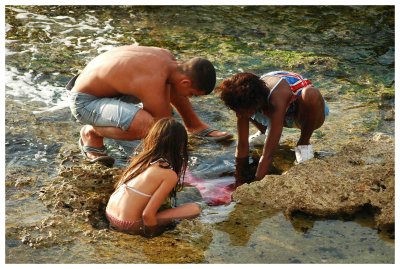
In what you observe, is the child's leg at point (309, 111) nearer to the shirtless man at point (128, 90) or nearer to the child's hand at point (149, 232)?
the shirtless man at point (128, 90)

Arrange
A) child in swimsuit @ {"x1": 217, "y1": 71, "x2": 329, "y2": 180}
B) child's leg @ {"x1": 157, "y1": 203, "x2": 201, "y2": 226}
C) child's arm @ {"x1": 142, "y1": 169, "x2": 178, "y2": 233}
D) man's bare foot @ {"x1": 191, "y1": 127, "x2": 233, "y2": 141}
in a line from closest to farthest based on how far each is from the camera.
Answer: child's arm @ {"x1": 142, "y1": 169, "x2": 178, "y2": 233}
child's leg @ {"x1": 157, "y1": 203, "x2": 201, "y2": 226}
child in swimsuit @ {"x1": 217, "y1": 71, "x2": 329, "y2": 180}
man's bare foot @ {"x1": 191, "y1": 127, "x2": 233, "y2": 141}

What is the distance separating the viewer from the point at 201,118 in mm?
6098

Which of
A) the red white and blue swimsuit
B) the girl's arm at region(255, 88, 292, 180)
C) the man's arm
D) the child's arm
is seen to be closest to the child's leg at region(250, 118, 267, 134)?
the red white and blue swimsuit

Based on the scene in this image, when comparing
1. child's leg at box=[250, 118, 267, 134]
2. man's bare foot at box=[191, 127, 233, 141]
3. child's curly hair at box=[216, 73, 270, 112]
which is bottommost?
man's bare foot at box=[191, 127, 233, 141]

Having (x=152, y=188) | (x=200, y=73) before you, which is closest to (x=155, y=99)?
(x=200, y=73)

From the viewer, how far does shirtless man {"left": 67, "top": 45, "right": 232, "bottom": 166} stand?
493cm

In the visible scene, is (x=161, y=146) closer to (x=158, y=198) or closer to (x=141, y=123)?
(x=158, y=198)

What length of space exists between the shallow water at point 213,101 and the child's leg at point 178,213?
79 mm

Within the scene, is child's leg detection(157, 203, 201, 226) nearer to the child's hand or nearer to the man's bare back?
the child's hand

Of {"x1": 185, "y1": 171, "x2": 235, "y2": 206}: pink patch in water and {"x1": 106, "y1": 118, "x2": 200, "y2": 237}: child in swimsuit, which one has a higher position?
{"x1": 106, "y1": 118, "x2": 200, "y2": 237}: child in swimsuit

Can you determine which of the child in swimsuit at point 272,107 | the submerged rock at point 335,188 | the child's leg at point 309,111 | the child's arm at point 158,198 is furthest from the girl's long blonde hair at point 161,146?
the child's leg at point 309,111

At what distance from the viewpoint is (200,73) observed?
16.1 ft
